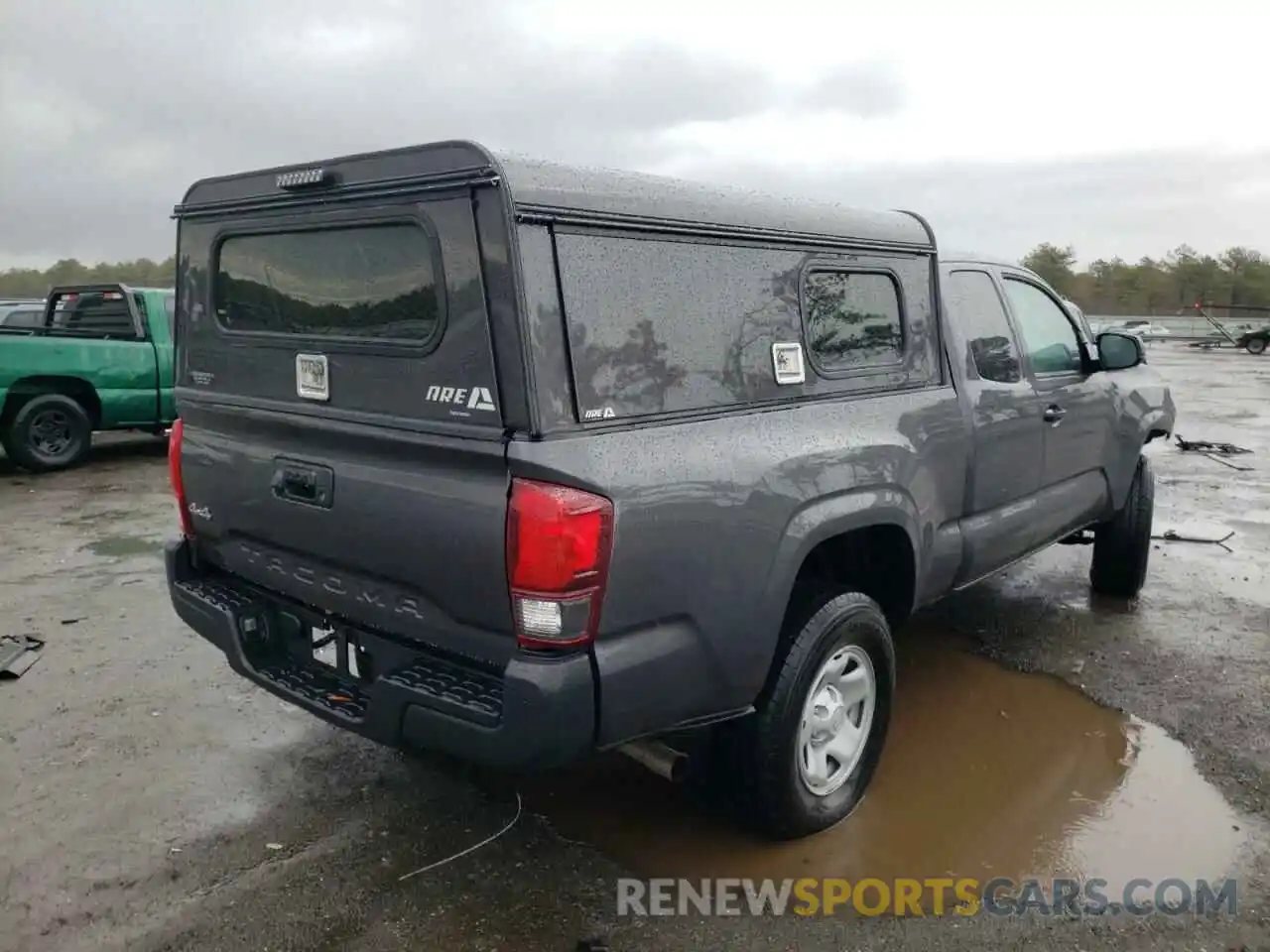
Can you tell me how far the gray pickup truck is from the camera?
2.40 meters

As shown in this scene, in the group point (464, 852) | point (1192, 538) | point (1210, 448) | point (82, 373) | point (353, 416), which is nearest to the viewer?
point (353, 416)

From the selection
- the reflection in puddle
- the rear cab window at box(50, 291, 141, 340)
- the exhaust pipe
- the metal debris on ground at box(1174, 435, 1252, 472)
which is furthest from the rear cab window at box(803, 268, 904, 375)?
the rear cab window at box(50, 291, 141, 340)

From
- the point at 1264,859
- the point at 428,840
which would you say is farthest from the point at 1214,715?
the point at 428,840

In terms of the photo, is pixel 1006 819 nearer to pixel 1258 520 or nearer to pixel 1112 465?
pixel 1112 465

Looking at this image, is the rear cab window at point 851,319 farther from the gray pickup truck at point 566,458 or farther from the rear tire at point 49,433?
the rear tire at point 49,433

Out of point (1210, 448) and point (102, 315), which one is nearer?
point (102, 315)

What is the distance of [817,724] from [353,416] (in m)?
1.75

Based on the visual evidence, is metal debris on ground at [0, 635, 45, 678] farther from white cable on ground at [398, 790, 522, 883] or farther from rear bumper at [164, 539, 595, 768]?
white cable on ground at [398, 790, 522, 883]

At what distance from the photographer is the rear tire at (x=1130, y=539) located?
5457mm

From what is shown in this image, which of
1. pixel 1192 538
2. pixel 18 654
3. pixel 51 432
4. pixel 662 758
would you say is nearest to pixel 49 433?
pixel 51 432

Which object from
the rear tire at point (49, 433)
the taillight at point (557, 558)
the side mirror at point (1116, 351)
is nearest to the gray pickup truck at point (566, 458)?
the taillight at point (557, 558)

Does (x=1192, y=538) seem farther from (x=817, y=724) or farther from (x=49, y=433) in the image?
(x=49, y=433)

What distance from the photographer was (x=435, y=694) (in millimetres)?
A: 2572

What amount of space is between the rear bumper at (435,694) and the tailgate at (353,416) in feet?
0.29
